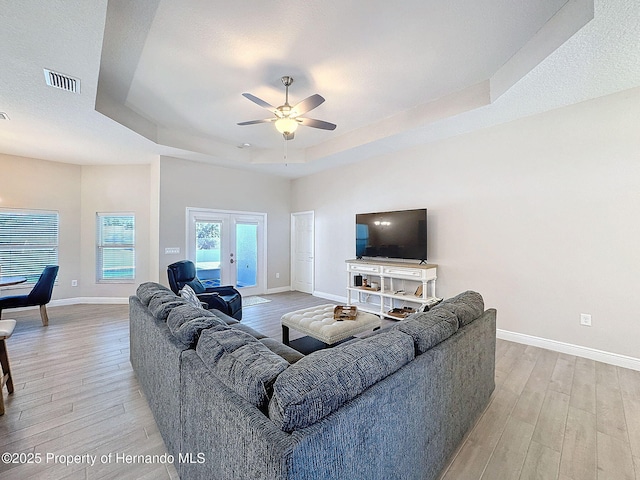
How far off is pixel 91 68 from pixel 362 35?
8.13ft

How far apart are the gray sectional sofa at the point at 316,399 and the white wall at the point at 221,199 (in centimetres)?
384

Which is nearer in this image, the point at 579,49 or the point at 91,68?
the point at 579,49

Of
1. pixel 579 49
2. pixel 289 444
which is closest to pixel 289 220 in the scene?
pixel 579 49

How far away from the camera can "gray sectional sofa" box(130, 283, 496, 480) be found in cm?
93

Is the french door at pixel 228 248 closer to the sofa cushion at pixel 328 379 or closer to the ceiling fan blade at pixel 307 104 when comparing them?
the ceiling fan blade at pixel 307 104

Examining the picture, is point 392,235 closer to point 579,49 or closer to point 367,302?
point 367,302

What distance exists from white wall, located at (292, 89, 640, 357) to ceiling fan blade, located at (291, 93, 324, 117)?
253cm

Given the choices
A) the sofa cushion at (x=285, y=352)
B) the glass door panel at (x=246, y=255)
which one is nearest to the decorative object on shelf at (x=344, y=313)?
the sofa cushion at (x=285, y=352)

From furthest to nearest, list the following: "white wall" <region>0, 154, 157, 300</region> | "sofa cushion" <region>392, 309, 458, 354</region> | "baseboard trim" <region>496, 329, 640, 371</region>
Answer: "white wall" <region>0, 154, 157, 300</region> → "baseboard trim" <region>496, 329, 640, 371</region> → "sofa cushion" <region>392, 309, 458, 354</region>

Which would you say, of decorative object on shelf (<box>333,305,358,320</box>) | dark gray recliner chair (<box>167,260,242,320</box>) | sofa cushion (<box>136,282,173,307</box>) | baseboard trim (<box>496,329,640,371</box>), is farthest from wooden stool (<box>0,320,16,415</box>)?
baseboard trim (<box>496,329,640,371</box>)

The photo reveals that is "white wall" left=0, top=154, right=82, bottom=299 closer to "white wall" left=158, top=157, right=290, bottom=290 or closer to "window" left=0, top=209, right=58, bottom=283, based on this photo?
"window" left=0, top=209, right=58, bottom=283

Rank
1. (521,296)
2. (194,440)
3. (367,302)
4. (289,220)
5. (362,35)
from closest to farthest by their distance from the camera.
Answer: (194,440) → (362,35) → (521,296) → (367,302) → (289,220)

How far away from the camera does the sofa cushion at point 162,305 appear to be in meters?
1.98

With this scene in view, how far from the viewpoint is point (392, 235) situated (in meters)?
4.86
